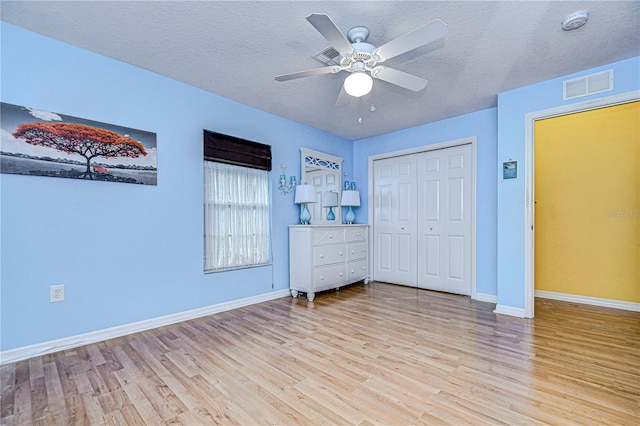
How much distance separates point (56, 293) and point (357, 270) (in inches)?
136

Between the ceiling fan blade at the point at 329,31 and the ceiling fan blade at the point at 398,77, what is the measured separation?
0.33 meters

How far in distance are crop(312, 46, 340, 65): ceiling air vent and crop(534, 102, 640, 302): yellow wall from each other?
3301mm

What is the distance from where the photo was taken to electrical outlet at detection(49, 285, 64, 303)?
230cm

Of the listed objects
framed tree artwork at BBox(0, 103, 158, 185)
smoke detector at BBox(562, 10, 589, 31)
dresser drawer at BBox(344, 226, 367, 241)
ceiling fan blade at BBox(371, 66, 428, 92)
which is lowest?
dresser drawer at BBox(344, 226, 367, 241)

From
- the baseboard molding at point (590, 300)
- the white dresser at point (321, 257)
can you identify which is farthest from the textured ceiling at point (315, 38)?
the baseboard molding at point (590, 300)

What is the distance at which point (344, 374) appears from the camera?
1957 millimetres

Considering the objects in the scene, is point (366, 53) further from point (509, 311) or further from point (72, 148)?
point (509, 311)

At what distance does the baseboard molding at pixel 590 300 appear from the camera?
3377mm

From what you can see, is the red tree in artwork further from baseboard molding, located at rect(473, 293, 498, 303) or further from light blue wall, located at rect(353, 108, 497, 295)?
baseboard molding, located at rect(473, 293, 498, 303)

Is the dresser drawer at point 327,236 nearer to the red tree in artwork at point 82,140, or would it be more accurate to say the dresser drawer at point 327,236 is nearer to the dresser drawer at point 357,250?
the dresser drawer at point 357,250

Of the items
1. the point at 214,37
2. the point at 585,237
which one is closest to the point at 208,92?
the point at 214,37

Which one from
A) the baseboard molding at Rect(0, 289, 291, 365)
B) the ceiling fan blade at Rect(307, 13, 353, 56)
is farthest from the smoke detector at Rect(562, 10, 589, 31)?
the baseboard molding at Rect(0, 289, 291, 365)

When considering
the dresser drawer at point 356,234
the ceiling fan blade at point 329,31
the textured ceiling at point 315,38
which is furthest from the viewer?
the dresser drawer at point 356,234

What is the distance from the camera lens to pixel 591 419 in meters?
1.50
